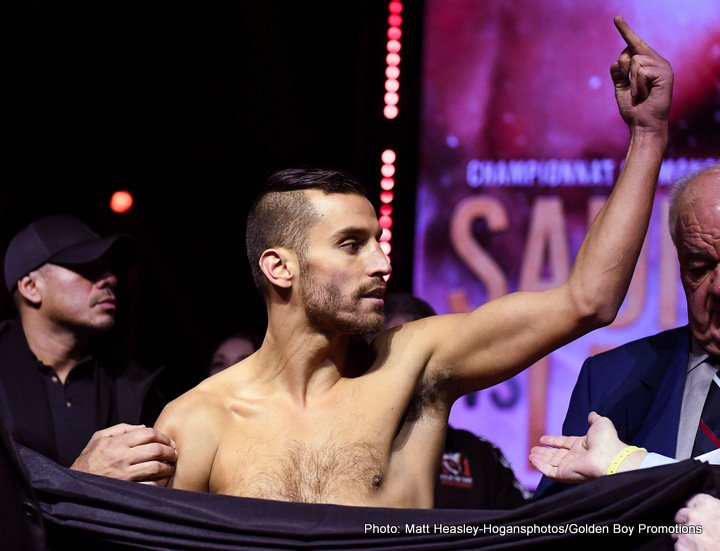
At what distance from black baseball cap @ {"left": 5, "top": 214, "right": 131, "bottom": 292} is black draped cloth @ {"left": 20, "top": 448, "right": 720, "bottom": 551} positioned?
1763 mm

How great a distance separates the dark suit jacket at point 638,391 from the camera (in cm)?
252

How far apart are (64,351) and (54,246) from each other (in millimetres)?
414

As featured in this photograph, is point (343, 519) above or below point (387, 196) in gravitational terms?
below

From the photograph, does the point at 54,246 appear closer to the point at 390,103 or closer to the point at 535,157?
the point at 390,103

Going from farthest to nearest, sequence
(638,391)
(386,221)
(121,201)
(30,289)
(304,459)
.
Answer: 1. (121,201)
2. (386,221)
3. (30,289)
4. (638,391)
5. (304,459)

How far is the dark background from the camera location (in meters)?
4.57

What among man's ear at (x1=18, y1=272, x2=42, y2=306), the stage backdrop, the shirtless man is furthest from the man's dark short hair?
the stage backdrop

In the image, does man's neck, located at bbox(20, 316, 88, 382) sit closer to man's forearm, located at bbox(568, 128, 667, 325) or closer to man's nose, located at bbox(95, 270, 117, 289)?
man's nose, located at bbox(95, 270, 117, 289)

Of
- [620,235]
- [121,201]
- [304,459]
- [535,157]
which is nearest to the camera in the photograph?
[620,235]

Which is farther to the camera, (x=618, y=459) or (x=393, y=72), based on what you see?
(x=393, y=72)

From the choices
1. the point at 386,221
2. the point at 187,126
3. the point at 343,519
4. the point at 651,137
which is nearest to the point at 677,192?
the point at 651,137

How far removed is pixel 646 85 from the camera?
2.21 m

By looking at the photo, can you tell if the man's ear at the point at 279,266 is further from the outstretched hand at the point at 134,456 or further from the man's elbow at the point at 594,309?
the man's elbow at the point at 594,309

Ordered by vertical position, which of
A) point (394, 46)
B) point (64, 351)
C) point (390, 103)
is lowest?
point (64, 351)
